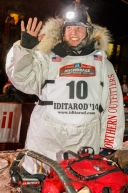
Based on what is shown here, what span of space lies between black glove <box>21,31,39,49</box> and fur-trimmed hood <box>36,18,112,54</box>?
247mm

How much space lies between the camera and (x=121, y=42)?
2455cm

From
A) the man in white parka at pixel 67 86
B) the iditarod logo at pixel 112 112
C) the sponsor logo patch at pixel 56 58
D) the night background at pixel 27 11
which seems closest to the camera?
the man in white parka at pixel 67 86

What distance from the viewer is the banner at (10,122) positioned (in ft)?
19.0

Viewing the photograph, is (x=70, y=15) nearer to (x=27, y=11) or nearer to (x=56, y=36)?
(x=56, y=36)

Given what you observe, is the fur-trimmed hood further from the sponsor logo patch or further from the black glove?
the black glove

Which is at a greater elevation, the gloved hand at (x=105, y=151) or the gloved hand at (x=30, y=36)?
the gloved hand at (x=30, y=36)

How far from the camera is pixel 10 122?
5.83 m

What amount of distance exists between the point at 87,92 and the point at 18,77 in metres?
0.72

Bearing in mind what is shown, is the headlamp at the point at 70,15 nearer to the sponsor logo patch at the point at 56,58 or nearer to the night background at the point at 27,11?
the sponsor logo patch at the point at 56,58

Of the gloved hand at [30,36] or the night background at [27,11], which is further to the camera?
the night background at [27,11]

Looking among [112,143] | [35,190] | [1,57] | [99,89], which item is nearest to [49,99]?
[99,89]

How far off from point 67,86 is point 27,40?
60 centimetres

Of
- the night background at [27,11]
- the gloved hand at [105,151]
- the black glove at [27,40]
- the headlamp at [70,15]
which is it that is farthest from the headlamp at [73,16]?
the night background at [27,11]

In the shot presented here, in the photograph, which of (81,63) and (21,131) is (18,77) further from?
(21,131)
